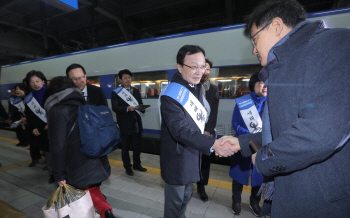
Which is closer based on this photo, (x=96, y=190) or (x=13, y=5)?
(x=96, y=190)

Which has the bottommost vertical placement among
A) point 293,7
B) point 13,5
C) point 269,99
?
point 269,99

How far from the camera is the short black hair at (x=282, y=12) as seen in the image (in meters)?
0.86

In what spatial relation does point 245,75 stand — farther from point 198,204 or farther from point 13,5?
point 13,5

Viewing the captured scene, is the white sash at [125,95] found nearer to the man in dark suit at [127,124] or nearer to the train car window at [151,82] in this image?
the man in dark suit at [127,124]

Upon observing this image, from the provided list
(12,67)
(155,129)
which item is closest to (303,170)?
(155,129)

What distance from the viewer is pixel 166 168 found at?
4.79 ft

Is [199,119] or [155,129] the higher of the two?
[199,119]

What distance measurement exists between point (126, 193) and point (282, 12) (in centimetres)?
285

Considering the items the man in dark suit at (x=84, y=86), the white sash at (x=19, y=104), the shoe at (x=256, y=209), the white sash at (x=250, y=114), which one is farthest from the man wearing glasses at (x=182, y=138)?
the white sash at (x=19, y=104)

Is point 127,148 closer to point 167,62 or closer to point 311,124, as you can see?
point 167,62

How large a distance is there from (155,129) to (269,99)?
3639 mm

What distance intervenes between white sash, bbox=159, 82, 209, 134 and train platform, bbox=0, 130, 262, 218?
135 cm

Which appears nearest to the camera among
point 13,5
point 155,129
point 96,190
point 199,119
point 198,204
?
point 199,119

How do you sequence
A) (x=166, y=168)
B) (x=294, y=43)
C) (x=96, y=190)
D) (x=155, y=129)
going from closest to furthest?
(x=294, y=43), (x=166, y=168), (x=96, y=190), (x=155, y=129)
